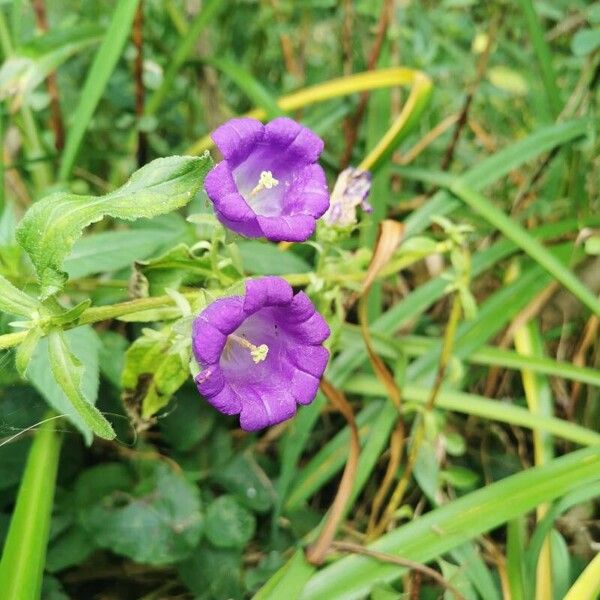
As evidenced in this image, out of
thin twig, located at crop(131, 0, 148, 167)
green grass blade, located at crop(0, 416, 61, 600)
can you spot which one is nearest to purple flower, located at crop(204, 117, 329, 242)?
green grass blade, located at crop(0, 416, 61, 600)

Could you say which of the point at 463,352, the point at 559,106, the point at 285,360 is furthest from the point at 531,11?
the point at 285,360

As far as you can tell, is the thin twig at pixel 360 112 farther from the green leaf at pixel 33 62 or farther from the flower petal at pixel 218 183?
the flower petal at pixel 218 183

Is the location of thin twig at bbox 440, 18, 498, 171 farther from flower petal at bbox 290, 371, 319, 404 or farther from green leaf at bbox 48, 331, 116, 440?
green leaf at bbox 48, 331, 116, 440

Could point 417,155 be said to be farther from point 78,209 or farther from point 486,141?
point 78,209

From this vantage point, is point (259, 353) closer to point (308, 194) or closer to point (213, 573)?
point (308, 194)

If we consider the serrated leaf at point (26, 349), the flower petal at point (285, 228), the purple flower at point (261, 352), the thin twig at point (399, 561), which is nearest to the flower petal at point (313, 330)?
the purple flower at point (261, 352)

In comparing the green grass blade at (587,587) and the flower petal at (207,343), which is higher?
the flower petal at (207,343)

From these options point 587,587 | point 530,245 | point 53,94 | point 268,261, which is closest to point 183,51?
point 53,94
